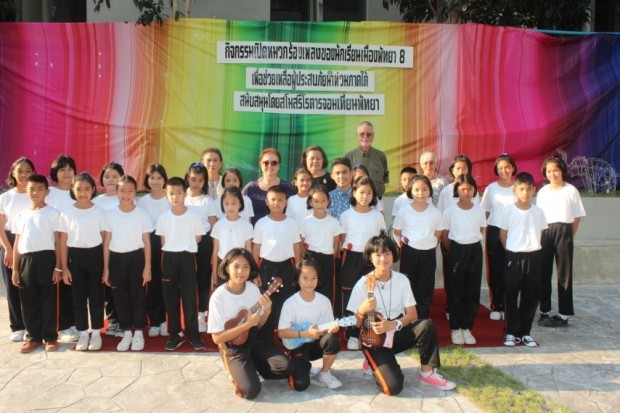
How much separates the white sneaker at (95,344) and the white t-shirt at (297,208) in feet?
5.40

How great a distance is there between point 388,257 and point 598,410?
147 cm

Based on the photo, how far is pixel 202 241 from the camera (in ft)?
15.6

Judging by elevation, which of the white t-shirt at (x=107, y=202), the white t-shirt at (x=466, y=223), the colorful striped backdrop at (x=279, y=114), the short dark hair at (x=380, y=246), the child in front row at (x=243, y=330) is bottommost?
the child in front row at (x=243, y=330)

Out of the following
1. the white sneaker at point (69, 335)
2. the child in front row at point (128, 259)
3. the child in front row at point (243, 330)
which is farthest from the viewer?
the white sneaker at point (69, 335)

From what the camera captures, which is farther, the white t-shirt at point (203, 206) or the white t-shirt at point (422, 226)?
the white t-shirt at point (203, 206)

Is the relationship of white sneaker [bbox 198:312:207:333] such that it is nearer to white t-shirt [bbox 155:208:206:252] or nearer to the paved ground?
the paved ground

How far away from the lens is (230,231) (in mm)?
4383

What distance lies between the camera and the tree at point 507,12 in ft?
27.0

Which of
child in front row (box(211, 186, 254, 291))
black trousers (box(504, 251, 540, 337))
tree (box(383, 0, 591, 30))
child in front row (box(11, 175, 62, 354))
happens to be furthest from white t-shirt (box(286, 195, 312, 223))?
tree (box(383, 0, 591, 30))

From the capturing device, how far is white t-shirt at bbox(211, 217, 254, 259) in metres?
4.38

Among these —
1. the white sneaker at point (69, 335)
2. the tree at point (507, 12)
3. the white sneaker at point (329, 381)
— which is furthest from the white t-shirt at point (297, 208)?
the tree at point (507, 12)

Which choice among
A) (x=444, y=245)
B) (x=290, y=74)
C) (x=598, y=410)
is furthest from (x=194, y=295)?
(x=290, y=74)

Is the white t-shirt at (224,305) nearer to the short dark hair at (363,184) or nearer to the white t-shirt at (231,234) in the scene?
the white t-shirt at (231,234)

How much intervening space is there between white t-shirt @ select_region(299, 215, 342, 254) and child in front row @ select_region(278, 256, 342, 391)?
0.60 meters
